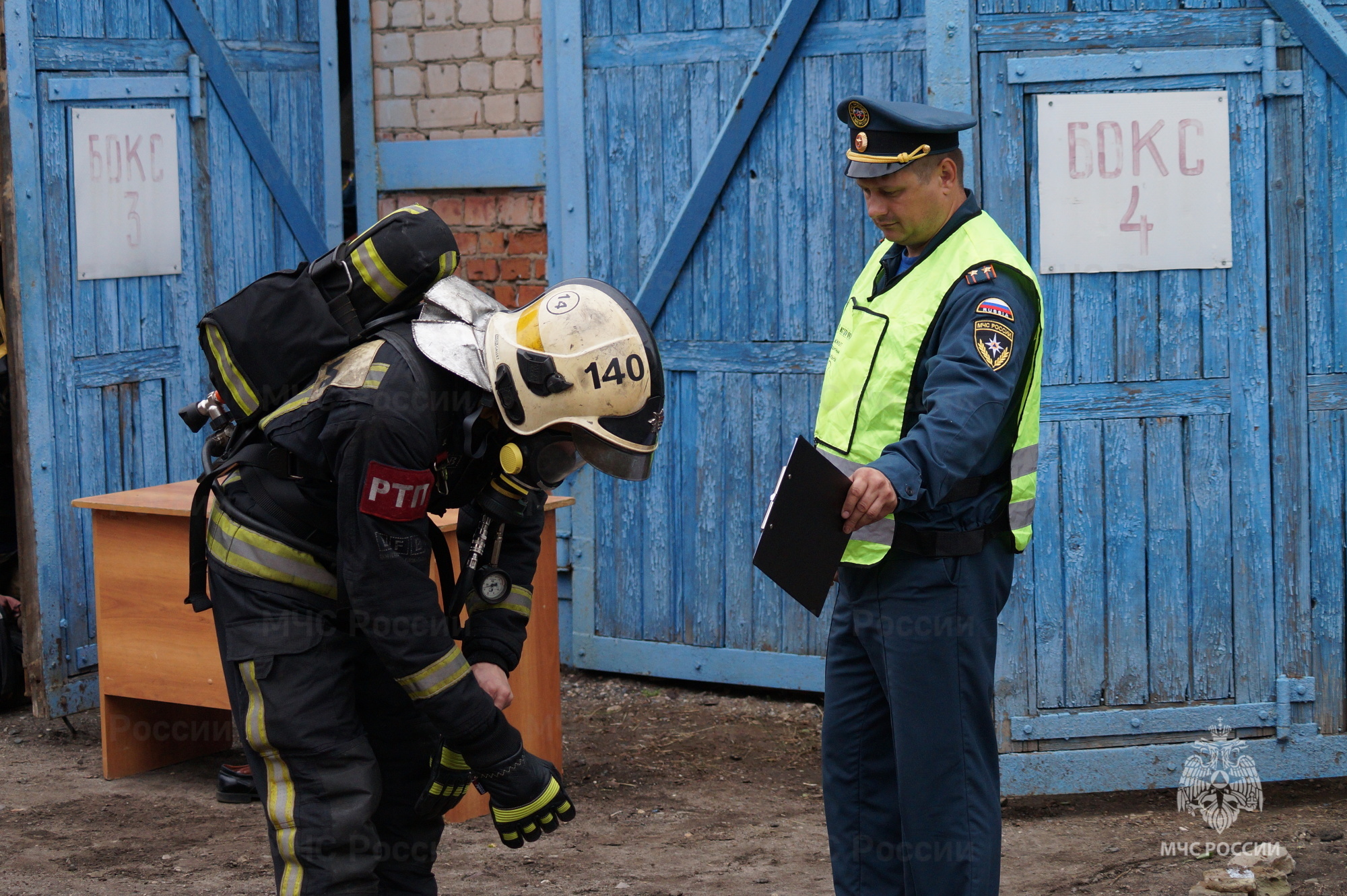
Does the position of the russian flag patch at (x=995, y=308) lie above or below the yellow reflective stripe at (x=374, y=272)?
below

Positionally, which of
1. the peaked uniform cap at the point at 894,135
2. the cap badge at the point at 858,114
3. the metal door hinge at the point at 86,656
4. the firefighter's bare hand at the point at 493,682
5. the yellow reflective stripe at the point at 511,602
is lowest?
the metal door hinge at the point at 86,656

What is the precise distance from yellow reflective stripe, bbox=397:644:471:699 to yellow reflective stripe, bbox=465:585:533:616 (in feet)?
1.08

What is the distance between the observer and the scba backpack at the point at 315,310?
294cm

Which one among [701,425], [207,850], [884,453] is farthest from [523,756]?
[701,425]

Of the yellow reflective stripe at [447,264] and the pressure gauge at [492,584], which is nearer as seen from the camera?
the yellow reflective stripe at [447,264]

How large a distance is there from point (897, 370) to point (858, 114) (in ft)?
1.98

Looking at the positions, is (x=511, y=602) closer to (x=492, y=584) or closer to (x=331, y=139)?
(x=492, y=584)

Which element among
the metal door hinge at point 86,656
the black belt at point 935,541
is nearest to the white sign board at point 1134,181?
the black belt at point 935,541

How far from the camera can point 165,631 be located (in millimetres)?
5051

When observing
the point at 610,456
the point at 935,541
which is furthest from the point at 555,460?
the point at 935,541

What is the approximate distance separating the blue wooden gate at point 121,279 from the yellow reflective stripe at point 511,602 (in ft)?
10.6

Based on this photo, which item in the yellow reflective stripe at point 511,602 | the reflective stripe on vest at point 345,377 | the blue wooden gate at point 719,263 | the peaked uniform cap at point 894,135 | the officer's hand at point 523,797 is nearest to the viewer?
the reflective stripe on vest at point 345,377

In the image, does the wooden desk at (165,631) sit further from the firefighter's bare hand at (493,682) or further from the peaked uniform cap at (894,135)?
the peaked uniform cap at (894,135)

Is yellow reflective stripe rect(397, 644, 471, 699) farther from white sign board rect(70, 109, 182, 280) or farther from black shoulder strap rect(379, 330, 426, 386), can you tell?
white sign board rect(70, 109, 182, 280)
